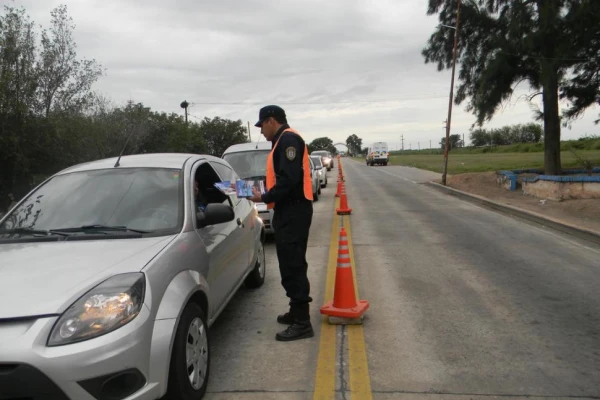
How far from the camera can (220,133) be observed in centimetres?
5509

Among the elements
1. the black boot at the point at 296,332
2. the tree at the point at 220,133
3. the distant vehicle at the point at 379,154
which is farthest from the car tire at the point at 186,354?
the tree at the point at 220,133

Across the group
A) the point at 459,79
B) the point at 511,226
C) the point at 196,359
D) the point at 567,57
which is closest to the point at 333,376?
the point at 196,359

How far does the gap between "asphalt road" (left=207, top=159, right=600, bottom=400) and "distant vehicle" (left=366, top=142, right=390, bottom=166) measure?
135 feet

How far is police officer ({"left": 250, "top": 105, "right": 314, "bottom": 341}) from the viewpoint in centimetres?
427

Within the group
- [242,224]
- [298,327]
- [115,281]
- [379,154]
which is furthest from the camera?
[379,154]

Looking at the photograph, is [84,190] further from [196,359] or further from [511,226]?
[511,226]

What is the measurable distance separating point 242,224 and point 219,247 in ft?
3.10

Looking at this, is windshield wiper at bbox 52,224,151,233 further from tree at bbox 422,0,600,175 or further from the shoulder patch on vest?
tree at bbox 422,0,600,175

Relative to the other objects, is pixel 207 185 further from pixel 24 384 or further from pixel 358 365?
pixel 24 384

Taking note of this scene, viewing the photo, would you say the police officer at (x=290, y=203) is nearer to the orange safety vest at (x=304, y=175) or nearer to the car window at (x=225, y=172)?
the orange safety vest at (x=304, y=175)

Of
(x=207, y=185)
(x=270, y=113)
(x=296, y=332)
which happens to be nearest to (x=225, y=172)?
(x=207, y=185)

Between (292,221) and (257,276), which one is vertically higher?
(292,221)

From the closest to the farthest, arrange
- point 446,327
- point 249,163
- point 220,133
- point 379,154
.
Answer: point 446,327
point 249,163
point 379,154
point 220,133

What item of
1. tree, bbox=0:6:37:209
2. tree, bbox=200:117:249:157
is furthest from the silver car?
tree, bbox=200:117:249:157
